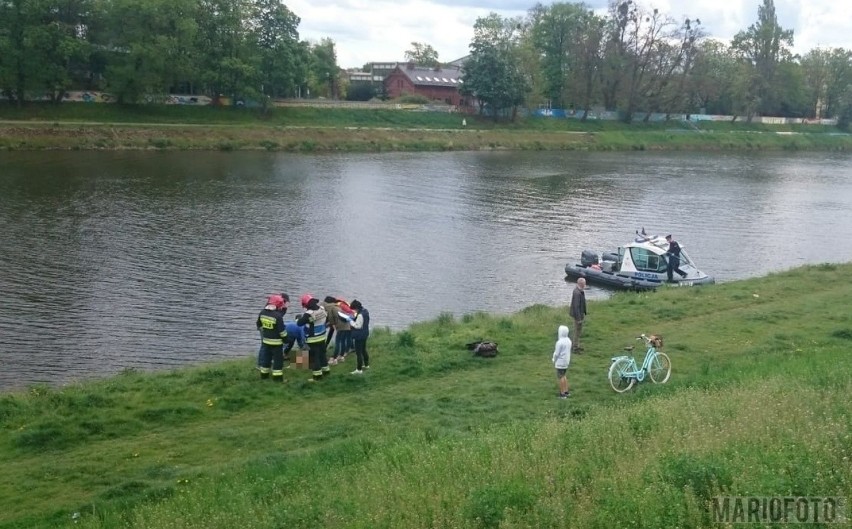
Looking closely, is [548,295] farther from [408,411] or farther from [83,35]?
[83,35]

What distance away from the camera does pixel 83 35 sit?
87688mm

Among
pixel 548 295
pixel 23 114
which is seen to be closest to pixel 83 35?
pixel 23 114

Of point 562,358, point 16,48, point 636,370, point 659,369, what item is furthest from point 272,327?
point 16,48

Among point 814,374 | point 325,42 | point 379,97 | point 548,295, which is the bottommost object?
point 548,295

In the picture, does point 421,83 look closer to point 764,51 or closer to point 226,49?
point 226,49

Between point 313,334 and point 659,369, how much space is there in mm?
7999

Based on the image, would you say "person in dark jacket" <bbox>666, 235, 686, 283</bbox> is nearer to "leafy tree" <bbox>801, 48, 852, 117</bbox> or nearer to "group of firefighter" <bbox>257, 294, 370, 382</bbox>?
"group of firefighter" <bbox>257, 294, 370, 382</bbox>

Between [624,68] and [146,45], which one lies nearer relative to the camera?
[146,45]

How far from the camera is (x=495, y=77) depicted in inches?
4198

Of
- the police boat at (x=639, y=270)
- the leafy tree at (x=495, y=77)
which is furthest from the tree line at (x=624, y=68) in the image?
the police boat at (x=639, y=270)

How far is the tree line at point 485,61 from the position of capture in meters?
84.2

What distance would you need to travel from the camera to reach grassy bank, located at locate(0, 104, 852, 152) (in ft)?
249

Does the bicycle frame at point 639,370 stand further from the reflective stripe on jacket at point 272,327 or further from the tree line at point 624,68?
the tree line at point 624,68

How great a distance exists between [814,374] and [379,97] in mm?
121919
